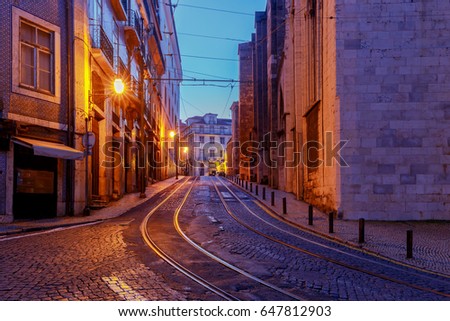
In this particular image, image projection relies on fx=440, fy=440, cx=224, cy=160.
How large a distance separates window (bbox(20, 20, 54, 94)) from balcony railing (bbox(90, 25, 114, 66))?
286cm

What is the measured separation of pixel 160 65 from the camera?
45.9 meters

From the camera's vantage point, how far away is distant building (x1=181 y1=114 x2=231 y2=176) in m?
98.4

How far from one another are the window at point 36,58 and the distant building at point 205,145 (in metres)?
82.2

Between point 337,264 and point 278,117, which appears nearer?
point 337,264

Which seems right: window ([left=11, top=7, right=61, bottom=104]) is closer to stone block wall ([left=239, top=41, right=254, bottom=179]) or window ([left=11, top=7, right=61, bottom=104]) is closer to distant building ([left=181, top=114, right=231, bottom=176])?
stone block wall ([left=239, top=41, right=254, bottom=179])

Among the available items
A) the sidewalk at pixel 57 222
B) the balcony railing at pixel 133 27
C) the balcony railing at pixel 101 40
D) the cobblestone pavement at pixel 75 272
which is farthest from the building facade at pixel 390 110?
the balcony railing at pixel 133 27

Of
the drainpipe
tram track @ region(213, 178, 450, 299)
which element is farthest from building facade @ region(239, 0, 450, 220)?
the drainpipe

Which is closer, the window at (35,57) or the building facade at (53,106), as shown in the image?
the building facade at (53,106)

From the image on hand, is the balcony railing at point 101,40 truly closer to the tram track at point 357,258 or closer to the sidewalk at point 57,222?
the sidewalk at point 57,222

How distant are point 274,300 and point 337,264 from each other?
8.95 feet

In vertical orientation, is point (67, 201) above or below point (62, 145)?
below

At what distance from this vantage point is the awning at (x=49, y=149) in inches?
494
